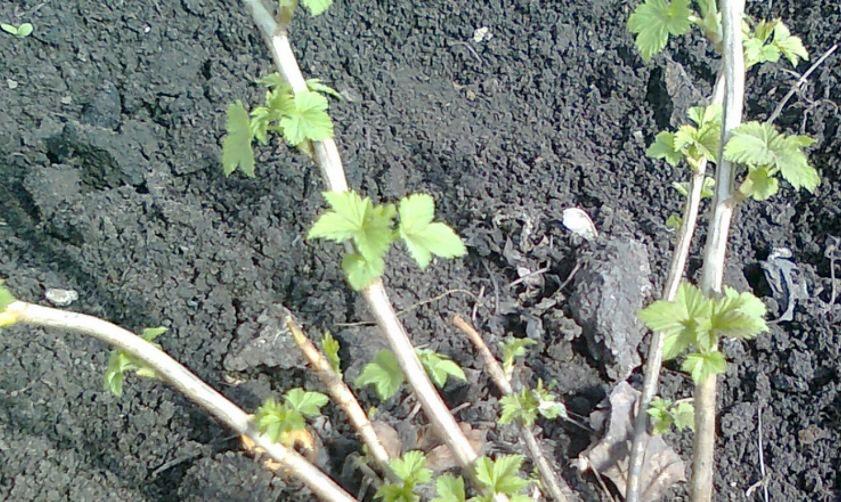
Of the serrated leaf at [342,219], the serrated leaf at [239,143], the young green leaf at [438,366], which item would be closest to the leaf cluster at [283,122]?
the serrated leaf at [239,143]

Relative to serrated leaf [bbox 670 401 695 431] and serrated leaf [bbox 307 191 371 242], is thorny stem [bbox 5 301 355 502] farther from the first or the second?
serrated leaf [bbox 670 401 695 431]

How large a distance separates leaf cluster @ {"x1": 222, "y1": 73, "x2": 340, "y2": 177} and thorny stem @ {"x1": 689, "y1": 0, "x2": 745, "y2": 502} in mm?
664

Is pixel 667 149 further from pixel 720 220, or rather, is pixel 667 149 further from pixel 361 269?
pixel 361 269

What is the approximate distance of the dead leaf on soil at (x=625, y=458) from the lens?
191 cm

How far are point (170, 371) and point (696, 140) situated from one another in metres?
1.07

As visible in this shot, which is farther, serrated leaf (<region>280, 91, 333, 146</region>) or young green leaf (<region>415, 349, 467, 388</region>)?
young green leaf (<region>415, 349, 467, 388</region>)

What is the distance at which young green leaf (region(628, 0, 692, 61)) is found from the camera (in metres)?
1.52

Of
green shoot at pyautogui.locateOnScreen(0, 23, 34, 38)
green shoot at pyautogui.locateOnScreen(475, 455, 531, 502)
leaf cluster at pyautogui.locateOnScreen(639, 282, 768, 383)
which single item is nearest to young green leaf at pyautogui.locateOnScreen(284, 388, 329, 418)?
green shoot at pyautogui.locateOnScreen(475, 455, 531, 502)

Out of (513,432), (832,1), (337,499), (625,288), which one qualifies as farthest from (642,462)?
(832,1)

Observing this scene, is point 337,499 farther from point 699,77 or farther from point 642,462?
point 699,77

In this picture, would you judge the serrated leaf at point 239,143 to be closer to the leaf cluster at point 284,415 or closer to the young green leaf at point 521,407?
the leaf cluster at point 284,415

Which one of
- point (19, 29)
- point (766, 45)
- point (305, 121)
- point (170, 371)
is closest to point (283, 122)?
point (305, 121)

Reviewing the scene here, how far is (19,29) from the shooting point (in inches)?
114

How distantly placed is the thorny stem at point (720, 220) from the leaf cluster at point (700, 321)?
92mm
